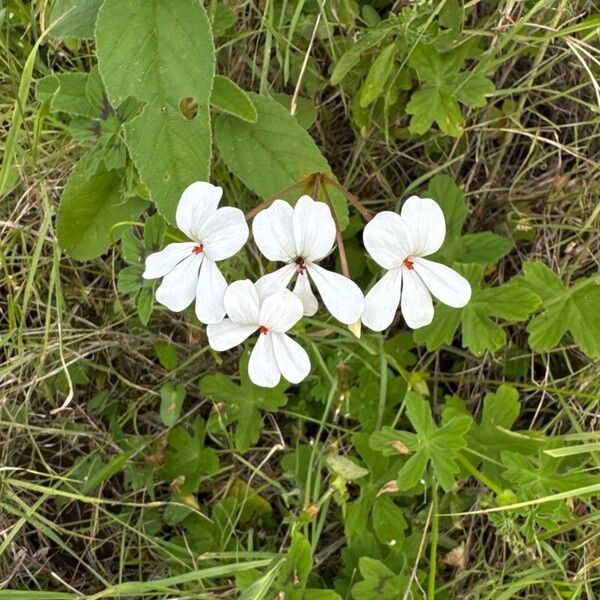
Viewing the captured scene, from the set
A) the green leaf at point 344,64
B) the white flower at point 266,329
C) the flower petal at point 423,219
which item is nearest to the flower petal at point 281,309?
the white flower at point 266,329

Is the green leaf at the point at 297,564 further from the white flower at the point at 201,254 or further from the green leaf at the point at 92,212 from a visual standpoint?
the green leaf at the point at 92,212

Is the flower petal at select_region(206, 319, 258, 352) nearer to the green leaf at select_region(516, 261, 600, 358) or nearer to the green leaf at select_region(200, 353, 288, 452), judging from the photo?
the green leaf at select_region(200, 353, 288, 452)

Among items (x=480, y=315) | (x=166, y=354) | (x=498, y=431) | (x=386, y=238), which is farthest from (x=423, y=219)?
→ (x=166, y=354)

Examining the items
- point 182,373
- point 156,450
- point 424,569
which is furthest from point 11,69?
point 424,569

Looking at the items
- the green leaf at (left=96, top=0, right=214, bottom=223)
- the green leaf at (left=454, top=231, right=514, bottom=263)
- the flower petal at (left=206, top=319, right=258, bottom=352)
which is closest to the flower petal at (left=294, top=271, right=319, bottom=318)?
the flower petal at (left=206, top=319, right=258, bottom=352)

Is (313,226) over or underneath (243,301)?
over

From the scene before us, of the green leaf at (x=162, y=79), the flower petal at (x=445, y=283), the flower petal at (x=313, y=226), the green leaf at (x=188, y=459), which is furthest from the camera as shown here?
the green leaf at (x=188, y=459)

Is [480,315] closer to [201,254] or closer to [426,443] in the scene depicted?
[426,443]
